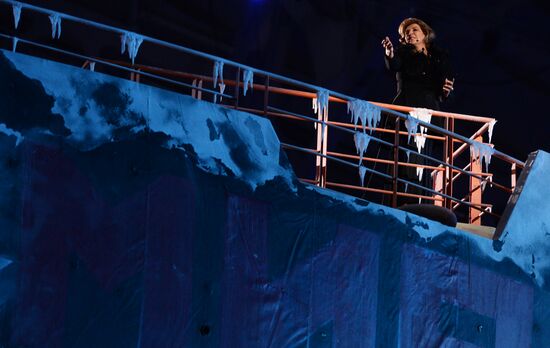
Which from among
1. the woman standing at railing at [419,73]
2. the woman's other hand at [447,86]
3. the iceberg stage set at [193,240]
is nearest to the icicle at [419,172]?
the woman standing at railing at [419,73]

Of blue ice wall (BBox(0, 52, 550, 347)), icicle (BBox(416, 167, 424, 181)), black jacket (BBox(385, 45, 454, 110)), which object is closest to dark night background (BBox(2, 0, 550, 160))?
black jacket (BBox(385, 45, 454, 110))

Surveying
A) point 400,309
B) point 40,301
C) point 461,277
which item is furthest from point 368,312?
point 40,301

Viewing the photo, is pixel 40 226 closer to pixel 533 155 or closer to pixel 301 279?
pixel 301 279

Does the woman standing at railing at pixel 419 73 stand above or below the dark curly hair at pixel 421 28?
below

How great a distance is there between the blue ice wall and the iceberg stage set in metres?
0.01

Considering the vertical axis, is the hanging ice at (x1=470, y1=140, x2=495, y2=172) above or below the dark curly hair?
below

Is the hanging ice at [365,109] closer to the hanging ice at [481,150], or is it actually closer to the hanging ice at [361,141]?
the hanging ice at [361,141]

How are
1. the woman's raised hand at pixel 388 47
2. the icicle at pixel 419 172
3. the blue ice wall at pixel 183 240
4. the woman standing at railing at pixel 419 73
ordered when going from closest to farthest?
the blue ice wall at pixel 183 240, the woman's raised hand at pixel 388 47, the icicle at pixel 419 172, the woman standing at railing at pixel 419 73

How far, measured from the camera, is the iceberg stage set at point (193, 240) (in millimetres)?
6918

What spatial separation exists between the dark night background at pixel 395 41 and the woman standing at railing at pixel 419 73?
4.64 metres

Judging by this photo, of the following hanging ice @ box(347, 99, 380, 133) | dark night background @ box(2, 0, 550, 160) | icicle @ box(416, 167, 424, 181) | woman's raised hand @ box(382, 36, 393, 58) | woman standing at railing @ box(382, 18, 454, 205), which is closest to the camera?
hanging ice @ box(347, 99, 380, 133)

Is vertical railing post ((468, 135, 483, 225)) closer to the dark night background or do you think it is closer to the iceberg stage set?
the iceberg stage set

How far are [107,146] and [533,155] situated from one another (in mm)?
4128

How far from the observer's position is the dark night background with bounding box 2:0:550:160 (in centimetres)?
1498
